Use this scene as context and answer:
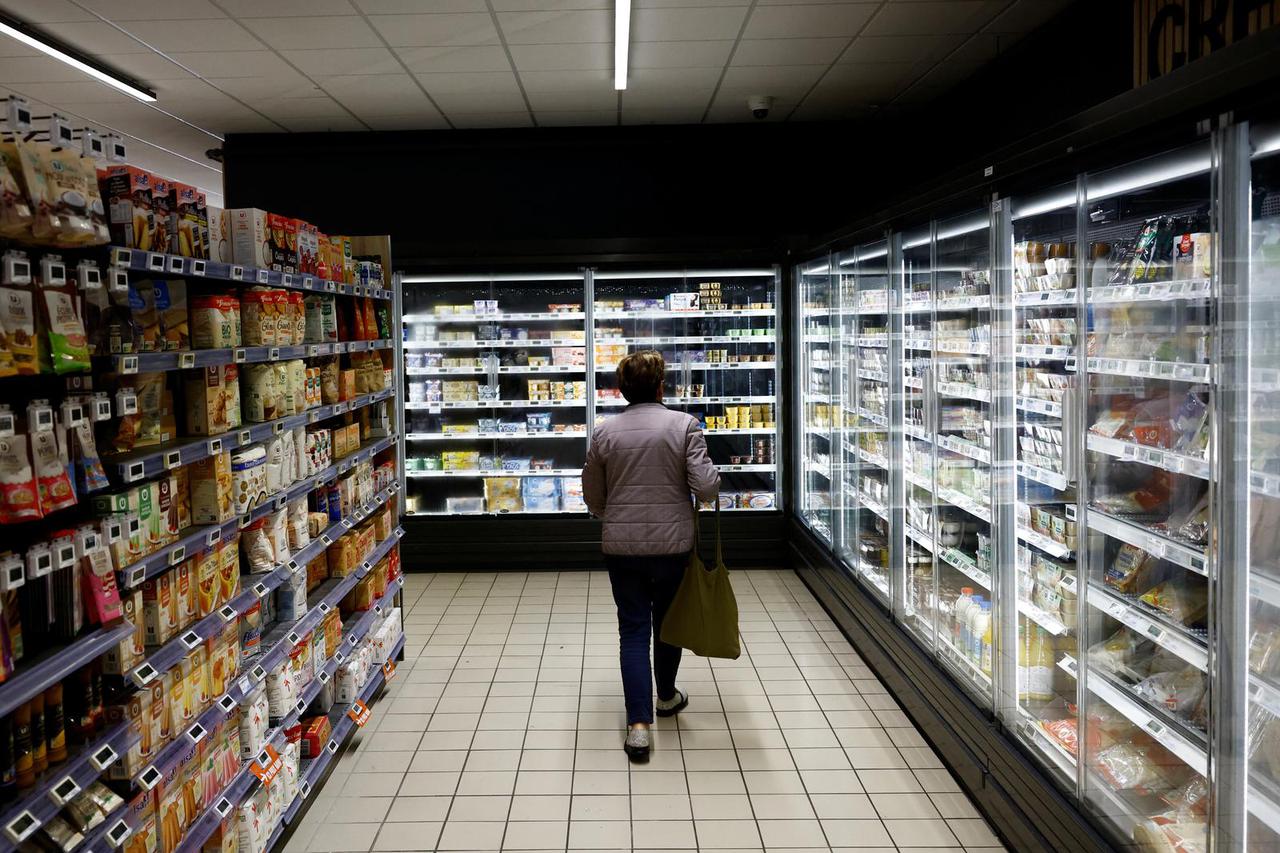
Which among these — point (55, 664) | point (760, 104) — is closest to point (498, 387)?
point (760, 104)

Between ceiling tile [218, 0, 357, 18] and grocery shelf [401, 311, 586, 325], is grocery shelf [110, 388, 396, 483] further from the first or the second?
grocery shelf [401, 311, 586, 325]

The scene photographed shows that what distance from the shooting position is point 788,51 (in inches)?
211

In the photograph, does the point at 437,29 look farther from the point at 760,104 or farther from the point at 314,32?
the point at 760,104

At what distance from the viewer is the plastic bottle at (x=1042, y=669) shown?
10.6 feet

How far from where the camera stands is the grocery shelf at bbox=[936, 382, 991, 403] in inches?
136

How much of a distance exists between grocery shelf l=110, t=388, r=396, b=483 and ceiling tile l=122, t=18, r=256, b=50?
236 centimetres

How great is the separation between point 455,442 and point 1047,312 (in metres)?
→ 5.22

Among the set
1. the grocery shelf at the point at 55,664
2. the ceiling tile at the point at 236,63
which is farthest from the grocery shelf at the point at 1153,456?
the ceiling tile at the point at 236,63

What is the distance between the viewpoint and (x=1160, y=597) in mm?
2576

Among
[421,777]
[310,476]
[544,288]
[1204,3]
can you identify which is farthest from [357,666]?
[1204,3]

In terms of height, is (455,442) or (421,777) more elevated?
(455,442)

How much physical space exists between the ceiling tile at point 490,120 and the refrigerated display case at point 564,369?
1147 mm

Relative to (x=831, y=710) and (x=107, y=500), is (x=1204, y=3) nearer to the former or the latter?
(x=831, y=710)

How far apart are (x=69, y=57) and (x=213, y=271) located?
3416 mm
